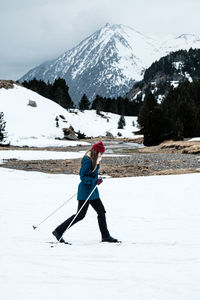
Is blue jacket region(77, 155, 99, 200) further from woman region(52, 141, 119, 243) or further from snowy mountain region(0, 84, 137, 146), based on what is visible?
snowy mountain region(0, 84, 137, 146)

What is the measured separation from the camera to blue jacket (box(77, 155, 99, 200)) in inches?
241

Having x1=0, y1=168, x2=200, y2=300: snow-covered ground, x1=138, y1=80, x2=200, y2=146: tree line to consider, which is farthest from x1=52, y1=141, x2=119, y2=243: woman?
x1=138, y1=80, x2=200, y2=146: tree line

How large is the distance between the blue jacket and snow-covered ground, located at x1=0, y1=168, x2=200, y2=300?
1.07 meters

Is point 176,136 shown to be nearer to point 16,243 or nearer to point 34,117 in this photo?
point 34,117

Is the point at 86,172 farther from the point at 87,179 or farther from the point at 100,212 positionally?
the point at 100,212

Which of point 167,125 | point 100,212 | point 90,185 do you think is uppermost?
point 167,125

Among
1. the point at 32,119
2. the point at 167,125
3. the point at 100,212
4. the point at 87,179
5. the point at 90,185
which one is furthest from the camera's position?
the point at 32,119

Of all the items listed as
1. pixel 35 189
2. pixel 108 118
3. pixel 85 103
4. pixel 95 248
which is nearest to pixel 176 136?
pixel 35 189

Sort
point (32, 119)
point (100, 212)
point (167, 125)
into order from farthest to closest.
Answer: point (32, 119)
point (167, 125)
point (100, 212)

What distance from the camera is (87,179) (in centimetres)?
614

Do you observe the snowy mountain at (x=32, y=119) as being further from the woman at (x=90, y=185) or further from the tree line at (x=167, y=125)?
the woman at (x=90, y=185)

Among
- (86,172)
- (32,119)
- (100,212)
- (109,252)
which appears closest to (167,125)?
(32,119)

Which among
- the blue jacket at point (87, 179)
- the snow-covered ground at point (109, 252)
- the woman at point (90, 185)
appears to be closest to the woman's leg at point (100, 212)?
the woman at point (90, 185)

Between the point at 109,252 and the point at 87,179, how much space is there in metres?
1.49
